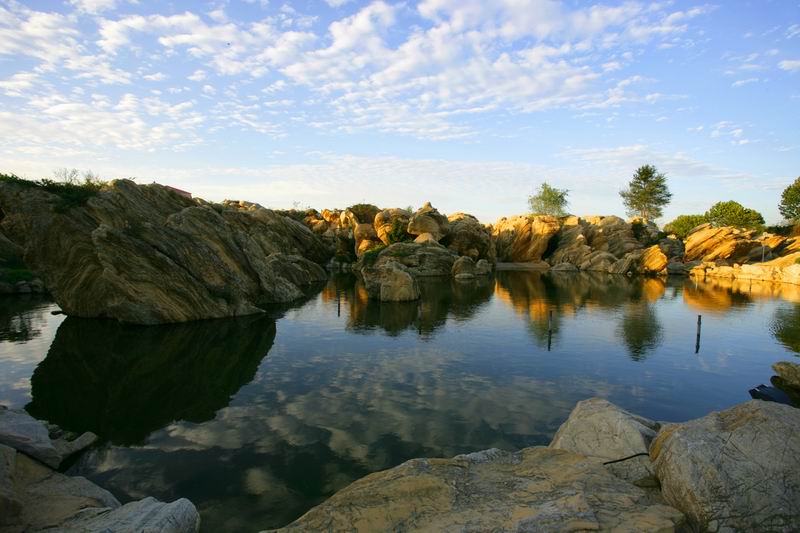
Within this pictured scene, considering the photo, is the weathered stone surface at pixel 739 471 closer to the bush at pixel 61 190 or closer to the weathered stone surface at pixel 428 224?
the bush at pixel 61 190

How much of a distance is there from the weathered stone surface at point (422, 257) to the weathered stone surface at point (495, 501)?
68511mm

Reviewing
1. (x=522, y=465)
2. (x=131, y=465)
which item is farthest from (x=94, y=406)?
(x=522, y=465)

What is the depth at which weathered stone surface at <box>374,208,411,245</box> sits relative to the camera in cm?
9512

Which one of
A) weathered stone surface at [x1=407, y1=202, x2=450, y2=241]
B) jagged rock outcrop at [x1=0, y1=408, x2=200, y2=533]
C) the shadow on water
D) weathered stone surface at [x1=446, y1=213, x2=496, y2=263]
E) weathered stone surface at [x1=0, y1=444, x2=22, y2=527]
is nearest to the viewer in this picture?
weathered stone surface at [x1=0, y1=444, x2=22, y2=527]

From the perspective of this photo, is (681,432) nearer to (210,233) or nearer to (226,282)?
(226,282)

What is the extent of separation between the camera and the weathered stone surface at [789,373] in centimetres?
2284

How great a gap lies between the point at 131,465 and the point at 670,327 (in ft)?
130

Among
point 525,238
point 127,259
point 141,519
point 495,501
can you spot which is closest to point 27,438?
point 141,519

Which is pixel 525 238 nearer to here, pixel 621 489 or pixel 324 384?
pixel 324 384

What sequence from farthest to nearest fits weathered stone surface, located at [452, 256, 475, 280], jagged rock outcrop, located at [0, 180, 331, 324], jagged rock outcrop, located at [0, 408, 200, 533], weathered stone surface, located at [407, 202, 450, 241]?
1. weathered stone surface, located at [407, 202, 450, 241]
2. weathered stone surface, located at [452, 256, 475, 280]
3. jagged rock outcrop, located at [0, 180, 331, 324]
4. jagged rock outcrop, located at [0, 408, 200, 533]

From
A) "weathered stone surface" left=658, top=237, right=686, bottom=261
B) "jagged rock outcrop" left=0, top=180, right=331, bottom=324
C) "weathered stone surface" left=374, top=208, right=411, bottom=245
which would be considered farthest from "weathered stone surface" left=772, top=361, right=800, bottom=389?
"weathered stone surface" left=658, top=237, right=686, bottom=261

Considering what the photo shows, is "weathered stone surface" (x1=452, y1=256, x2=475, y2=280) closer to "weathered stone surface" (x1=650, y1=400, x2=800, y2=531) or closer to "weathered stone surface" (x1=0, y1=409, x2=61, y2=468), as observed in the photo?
"weathered stone surface" (x1=0, y1=409, x2=61, y2=468)

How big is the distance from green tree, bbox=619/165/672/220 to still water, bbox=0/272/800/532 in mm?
117214

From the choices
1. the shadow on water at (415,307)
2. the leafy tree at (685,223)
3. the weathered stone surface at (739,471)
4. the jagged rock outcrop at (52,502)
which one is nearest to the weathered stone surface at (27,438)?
the jagged rock outcrop at (52,502)
